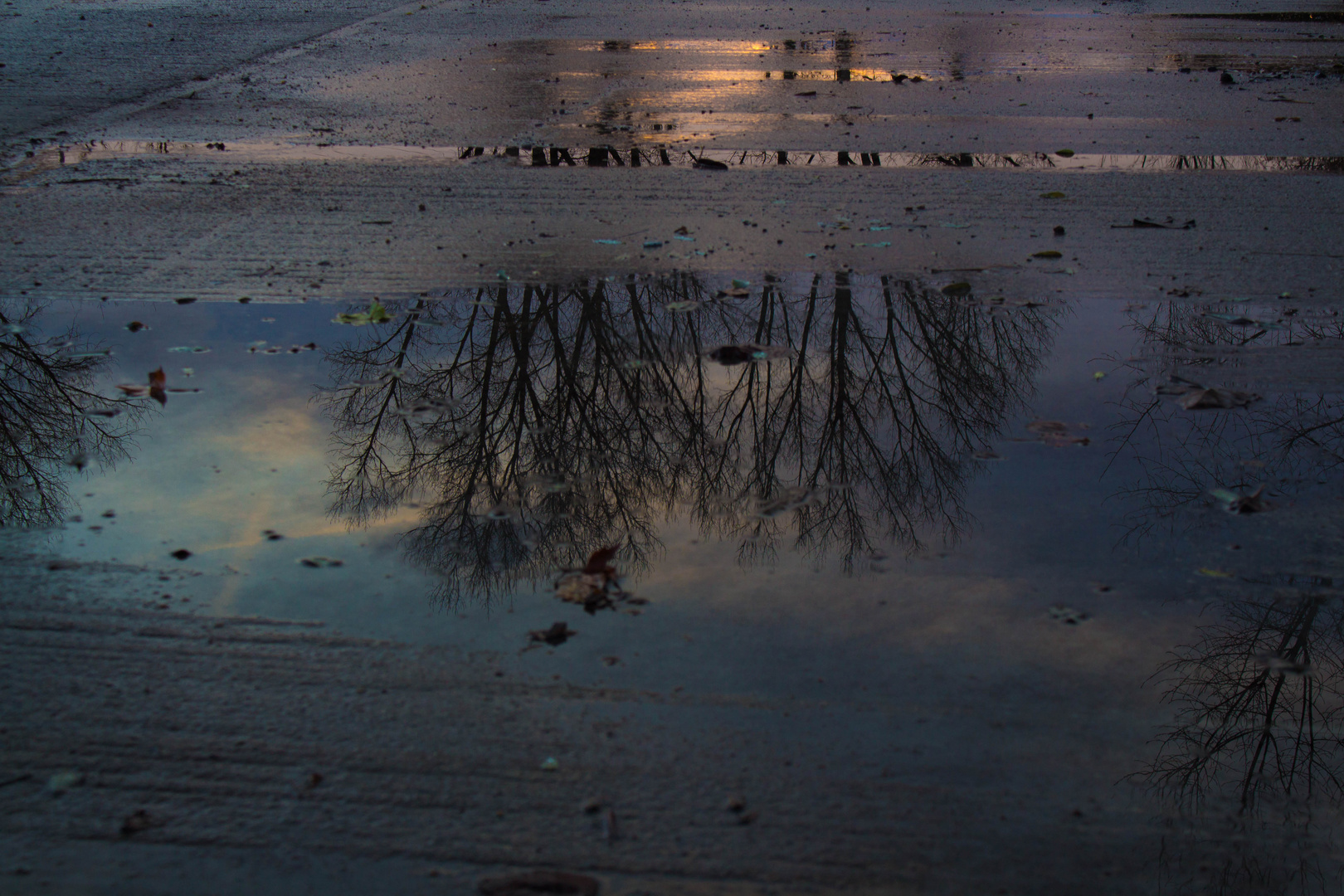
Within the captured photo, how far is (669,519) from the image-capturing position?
3.56m

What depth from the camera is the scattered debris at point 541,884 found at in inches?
86.8

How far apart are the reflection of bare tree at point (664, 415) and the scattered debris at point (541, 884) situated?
1.11m

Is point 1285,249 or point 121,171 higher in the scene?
point 121,171

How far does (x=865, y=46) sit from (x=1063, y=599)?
1077cm

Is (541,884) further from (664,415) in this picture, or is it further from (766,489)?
(664,415)

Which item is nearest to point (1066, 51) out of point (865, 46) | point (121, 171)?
point (865, 46)

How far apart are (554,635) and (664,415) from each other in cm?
146

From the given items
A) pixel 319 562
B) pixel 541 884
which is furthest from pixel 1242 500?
pixel 319 562

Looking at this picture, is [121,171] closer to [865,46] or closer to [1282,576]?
[1282,576]

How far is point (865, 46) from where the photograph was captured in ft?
40.8

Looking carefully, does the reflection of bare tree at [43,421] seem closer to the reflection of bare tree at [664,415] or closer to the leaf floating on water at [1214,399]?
the reflection of bare tree at [664,415]

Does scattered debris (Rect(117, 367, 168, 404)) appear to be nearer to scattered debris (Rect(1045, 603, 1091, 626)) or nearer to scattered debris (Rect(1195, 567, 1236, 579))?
scattered debris (Rect(1045, 603, 1091, 626))

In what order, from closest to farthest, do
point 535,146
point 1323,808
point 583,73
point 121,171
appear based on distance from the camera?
point 1323,808
point 121,171
point 535,146
point 583,73

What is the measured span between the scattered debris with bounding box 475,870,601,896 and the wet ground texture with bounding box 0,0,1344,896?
0.04 ft
